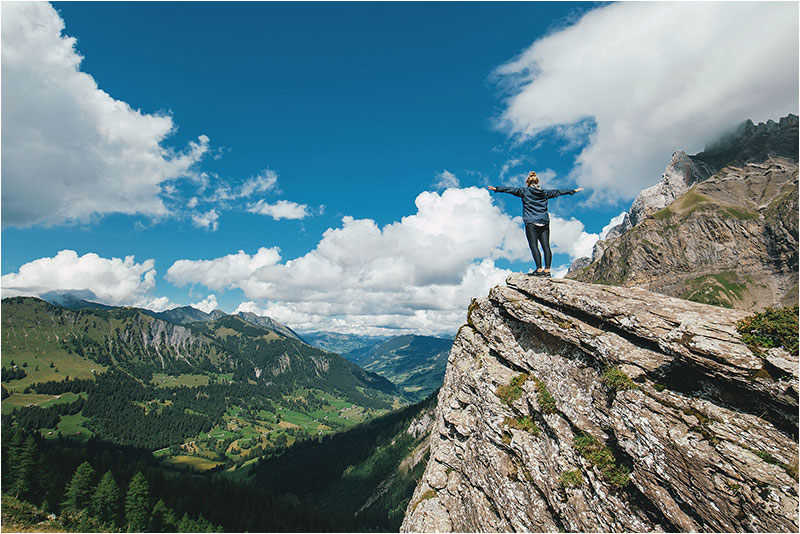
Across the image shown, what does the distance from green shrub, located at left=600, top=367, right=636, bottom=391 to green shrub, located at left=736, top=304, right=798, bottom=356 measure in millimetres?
3600

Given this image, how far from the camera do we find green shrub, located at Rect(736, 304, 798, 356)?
9.78 metres

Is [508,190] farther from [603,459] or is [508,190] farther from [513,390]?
[603,459]

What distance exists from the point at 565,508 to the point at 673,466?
4443 mm

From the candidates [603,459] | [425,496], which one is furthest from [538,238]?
[425,496]

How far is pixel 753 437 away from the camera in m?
9.75

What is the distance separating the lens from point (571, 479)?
1314cm

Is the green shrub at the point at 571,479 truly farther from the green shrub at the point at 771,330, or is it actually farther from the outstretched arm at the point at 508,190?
the outstretched arm at the point at 508,190

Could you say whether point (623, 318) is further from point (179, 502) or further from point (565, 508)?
point (179, 502)

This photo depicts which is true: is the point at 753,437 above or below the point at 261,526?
above

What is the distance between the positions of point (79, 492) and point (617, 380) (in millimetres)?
87410

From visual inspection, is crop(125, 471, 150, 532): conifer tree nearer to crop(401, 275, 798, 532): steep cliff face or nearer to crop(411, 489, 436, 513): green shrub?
crop(411, 489, 436, 513): green shrub

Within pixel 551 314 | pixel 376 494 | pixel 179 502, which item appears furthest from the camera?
pixel 376 494

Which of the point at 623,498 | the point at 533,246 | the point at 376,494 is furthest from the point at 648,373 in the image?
the point at 376,494

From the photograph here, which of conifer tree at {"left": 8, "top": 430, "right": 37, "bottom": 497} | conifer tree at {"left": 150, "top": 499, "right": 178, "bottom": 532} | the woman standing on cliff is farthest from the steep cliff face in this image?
conifer tree at {"left": 8, "top": 430, "right": 37, "bottom": 497}
